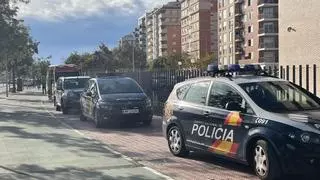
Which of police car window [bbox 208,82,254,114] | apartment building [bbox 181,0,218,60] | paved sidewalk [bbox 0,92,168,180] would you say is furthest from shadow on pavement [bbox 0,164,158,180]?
apartment building [bbox 181,0,218,60]

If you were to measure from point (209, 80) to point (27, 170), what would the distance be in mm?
3604

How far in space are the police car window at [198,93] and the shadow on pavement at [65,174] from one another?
6.52 feet

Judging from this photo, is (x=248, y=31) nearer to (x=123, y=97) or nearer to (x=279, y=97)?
(x=123, y=97)

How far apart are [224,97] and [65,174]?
2.95 meters

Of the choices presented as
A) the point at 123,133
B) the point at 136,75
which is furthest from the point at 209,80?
the point at 136,75

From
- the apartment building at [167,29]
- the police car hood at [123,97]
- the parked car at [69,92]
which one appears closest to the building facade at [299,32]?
the parked car at [69,92]

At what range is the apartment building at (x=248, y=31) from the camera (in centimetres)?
10038

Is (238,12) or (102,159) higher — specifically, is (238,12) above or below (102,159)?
above

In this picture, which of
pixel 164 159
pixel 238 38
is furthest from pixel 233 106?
pixel 238 38

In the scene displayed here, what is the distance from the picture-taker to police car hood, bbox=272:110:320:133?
25.3 ft

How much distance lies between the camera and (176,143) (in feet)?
36.1

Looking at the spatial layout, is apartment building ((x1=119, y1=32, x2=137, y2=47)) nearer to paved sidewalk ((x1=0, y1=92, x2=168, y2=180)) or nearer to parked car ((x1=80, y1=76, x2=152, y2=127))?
parked car ((x1=80, y1=76, x2=152, y2=127))

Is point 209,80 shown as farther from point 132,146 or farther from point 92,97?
point 92,97

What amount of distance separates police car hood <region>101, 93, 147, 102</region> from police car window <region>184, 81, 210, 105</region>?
21.3ft
